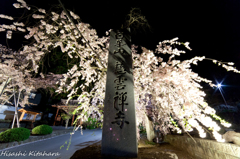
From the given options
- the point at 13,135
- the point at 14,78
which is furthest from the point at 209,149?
the point at 14,78

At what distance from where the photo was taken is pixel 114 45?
167 inches

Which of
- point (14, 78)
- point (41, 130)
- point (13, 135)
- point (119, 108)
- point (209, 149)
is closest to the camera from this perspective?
point (119, 108)

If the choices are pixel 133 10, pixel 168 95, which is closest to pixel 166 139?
pixel 168 95

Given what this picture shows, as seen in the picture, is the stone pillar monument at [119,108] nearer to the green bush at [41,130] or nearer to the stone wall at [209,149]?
the stone wall at [209,149]

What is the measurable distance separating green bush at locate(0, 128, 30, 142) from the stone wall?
37.2 ft

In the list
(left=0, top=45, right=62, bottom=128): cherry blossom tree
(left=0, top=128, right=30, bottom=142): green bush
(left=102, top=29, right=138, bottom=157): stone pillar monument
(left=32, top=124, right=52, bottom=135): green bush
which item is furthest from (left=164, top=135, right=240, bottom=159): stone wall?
(left=0, top=45, right=62, bottom=128): cherry blossom tree

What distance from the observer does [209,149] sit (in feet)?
14.3

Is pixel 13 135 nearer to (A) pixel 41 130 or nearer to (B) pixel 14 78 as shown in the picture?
(A) pixel 41 130

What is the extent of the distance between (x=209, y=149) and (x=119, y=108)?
15.3ft

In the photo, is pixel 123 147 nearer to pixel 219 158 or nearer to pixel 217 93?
pixel 219 158

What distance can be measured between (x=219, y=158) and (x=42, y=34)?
9.08m

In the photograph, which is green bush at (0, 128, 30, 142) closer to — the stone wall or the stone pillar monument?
the stone pillar monument

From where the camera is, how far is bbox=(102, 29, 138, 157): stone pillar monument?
2764 mm

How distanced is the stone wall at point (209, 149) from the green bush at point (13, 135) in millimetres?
11339
